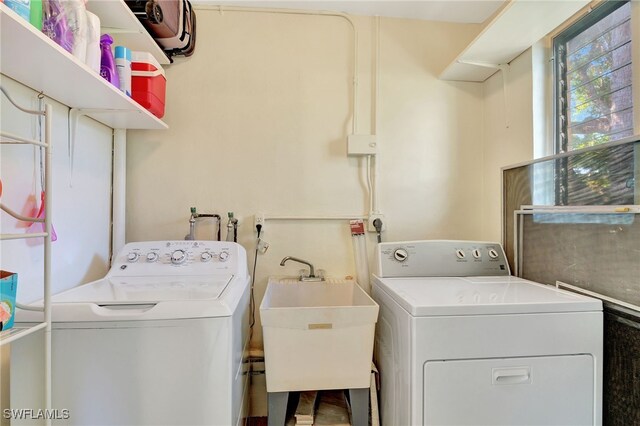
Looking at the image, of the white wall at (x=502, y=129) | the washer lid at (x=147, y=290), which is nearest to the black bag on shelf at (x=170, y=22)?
the washer lid at (x=147, y=290)

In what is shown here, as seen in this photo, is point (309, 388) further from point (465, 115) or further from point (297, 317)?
point (465, 115)

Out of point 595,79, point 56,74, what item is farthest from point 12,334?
point 595,79

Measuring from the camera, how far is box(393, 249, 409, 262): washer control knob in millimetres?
1638

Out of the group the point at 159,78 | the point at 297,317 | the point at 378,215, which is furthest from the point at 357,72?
the point at 297,317

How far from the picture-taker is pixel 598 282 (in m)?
1.17

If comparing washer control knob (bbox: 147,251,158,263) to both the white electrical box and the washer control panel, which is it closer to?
the washer control panel

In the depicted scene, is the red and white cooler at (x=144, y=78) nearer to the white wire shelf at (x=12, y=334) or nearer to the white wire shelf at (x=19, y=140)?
the white wire shelf at (x=19, y=140)

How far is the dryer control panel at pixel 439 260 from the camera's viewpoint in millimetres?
1627

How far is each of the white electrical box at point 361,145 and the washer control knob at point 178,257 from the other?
1.08 meters

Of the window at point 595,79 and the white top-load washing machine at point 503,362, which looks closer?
the white top-load washing machine at point 503,362

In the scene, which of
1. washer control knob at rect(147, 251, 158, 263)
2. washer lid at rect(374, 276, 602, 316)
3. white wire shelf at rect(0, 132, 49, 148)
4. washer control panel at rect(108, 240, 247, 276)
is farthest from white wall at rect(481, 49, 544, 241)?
white wire shelf at rect(0, 132, 49, 148)

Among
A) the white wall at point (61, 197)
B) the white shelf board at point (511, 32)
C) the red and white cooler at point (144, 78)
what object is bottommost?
the white wall at point (61, 197)

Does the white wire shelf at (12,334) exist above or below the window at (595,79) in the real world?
below

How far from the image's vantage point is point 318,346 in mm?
1259
